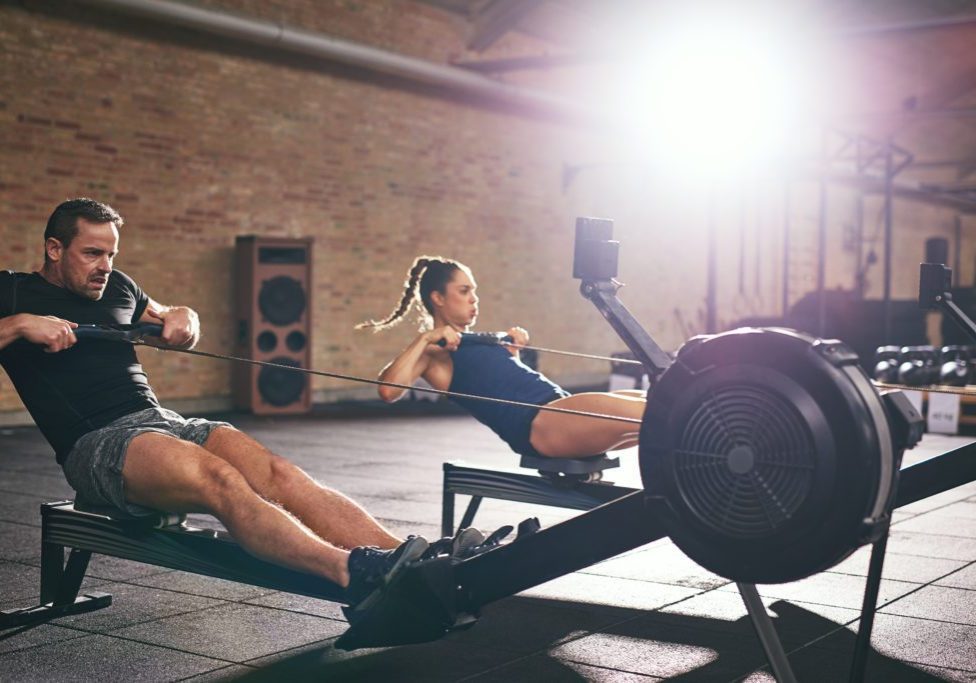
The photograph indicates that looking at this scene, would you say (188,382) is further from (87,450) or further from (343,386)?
(87,450)

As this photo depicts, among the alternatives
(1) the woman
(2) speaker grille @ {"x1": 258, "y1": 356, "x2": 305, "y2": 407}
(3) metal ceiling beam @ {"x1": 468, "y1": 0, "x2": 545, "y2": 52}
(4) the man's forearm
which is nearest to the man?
(4) the man's forearm

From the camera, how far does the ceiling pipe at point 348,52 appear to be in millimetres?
8125

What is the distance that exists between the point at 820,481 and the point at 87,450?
1.78m

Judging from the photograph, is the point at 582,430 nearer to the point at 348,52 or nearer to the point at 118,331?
the point at 118,331

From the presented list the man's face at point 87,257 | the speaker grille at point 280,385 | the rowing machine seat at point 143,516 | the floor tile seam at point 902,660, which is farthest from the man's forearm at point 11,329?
the speaker grille at point 280,385

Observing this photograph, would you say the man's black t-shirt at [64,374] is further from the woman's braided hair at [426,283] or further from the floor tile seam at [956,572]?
the floor tile seam at [956,572]

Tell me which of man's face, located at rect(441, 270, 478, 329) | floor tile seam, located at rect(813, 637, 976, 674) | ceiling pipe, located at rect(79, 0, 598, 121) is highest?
ceiling pipe, located at rect(79, 0, 598, 121)

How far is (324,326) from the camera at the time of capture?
392 inches

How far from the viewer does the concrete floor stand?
2.73m

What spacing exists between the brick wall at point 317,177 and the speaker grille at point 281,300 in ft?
1.47

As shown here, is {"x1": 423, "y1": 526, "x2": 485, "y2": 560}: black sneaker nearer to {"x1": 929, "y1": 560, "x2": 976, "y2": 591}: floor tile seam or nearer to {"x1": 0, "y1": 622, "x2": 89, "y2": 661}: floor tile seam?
{"x1": 0, "y1": 622, "x2": 89, "y2": 661}: floor tile seam

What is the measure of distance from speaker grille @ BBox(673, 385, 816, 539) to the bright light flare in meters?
7.73

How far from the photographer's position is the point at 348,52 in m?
9.39

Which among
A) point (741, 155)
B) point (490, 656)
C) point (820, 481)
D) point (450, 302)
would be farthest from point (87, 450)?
point (741, 155)
